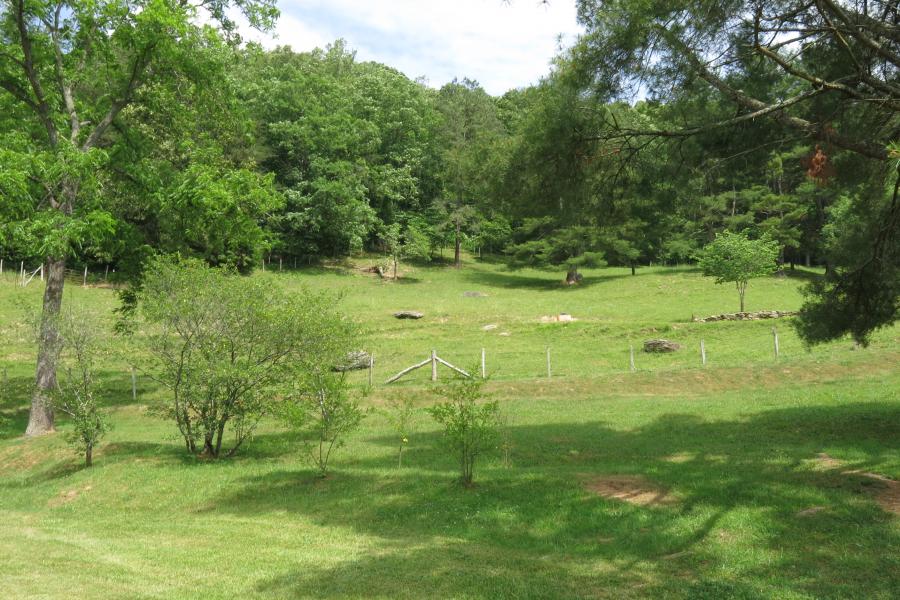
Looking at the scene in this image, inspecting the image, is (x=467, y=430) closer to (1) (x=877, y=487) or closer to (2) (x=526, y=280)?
(1) (x=877, y=487)

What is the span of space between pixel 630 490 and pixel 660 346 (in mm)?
19213

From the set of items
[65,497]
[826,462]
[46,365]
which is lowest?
[65,497]

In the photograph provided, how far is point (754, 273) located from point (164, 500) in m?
33.4

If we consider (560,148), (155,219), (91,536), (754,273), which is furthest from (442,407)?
(754,273)

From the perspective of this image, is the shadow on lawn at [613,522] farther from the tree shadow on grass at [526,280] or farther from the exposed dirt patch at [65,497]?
the tree shadow on grass at [526,280]

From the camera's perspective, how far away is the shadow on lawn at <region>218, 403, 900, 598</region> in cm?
743

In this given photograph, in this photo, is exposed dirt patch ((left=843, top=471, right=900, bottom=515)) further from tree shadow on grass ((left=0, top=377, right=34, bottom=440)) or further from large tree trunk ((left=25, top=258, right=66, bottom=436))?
tree shadow on grass ((left=0, top=377, right=34, bottom=440))

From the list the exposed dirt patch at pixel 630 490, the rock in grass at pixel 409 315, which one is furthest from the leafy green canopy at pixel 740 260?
the exposed dirt patch at pixel 630 490

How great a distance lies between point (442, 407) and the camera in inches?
485

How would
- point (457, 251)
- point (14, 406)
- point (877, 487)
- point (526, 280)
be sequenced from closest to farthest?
point (877, 487) → point (14, 406) → point (526, 280) → point (457, 251)

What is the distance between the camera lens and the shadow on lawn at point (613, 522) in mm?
7426

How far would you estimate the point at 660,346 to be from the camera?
29141 millimetres

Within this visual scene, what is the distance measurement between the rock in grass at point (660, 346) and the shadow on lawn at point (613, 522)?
13520 mm

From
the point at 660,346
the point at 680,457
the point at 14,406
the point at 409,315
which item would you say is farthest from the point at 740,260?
the point at 14,406
